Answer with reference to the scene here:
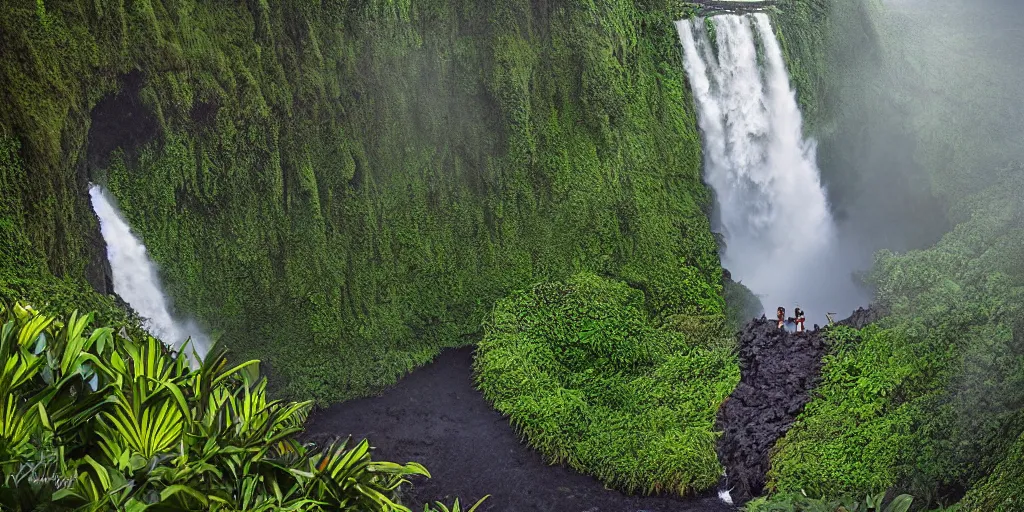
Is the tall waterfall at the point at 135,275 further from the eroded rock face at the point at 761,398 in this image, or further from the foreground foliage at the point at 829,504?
the foreground foliage at the point at 829,504

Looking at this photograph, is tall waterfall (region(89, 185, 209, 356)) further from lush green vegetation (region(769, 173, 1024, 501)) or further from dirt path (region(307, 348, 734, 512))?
lush green vegetation (region(769, 173, 1024, 501))

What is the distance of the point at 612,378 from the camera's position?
14281mm

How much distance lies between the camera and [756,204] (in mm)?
17984

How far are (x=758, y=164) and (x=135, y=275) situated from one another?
40.0 ft

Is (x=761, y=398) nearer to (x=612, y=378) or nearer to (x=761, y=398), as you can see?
A: (x=761, y=398)

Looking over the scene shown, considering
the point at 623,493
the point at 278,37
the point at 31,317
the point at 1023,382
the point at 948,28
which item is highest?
the point at 278,37

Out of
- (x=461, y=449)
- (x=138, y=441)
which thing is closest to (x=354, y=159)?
(x=461, y=449)

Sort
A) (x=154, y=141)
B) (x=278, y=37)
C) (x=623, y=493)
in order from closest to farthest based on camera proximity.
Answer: (x=623, y=493) → (x=154, y=141) → (x=278, y=37)

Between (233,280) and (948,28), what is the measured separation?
18.4 meters

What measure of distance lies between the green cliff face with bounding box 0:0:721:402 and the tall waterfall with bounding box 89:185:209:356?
0.70 ft

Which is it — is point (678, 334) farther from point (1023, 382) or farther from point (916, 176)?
point (916, 176)

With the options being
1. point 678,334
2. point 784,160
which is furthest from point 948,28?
point 678,334

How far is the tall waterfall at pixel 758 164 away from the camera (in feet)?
57.7

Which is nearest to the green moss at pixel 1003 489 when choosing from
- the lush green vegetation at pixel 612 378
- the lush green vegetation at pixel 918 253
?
the lush green vegetation at pixel 918 253
